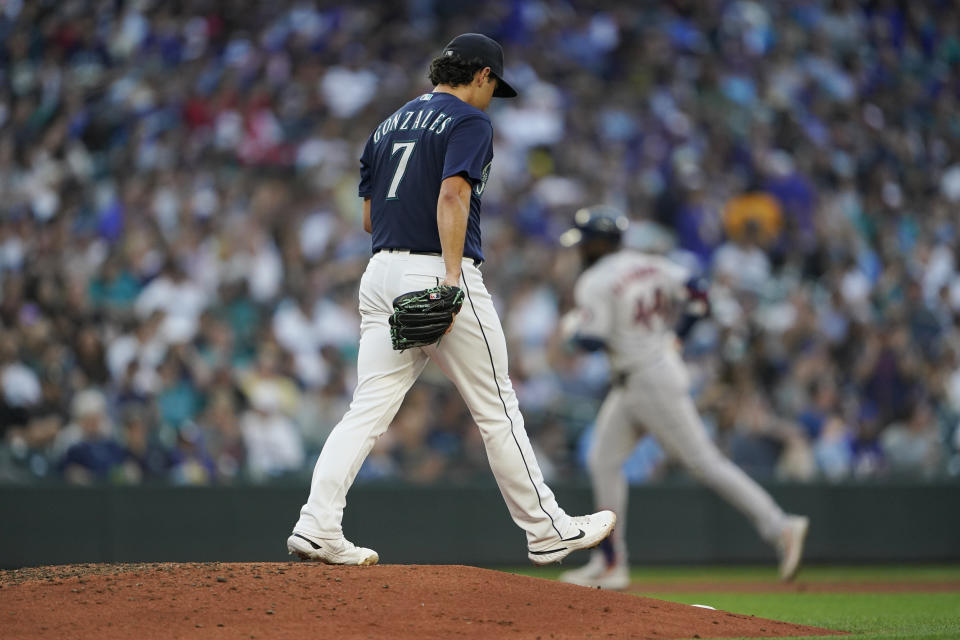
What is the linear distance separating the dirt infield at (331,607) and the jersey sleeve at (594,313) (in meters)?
2.65

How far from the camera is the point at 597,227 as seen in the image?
7.63m

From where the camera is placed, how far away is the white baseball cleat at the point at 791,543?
23.8ft

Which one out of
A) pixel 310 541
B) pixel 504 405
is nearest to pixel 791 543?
pixel 504 405

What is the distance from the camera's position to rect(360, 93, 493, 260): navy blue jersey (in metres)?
4.66

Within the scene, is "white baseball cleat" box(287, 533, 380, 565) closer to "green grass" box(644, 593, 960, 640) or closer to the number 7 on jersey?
the number 7 on jersey

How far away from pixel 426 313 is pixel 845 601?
3630mm

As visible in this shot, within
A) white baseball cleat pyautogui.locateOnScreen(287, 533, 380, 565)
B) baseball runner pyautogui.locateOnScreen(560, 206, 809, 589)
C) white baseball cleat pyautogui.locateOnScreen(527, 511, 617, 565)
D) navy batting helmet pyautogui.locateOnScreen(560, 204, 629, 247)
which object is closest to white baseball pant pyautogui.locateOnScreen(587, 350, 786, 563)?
baseball runner pyautogui.locateOnScreen(560, 206, 809, 589)

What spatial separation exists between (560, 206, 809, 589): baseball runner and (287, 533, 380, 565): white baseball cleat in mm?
2683

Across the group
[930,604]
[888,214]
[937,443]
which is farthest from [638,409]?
[888,214]

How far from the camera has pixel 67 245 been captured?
37.6 ft

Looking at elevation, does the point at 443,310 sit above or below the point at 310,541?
above

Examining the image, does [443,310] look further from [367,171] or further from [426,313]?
[367,171]

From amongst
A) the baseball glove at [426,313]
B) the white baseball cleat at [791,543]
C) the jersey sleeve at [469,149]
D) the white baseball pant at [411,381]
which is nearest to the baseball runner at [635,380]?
the white baseball cleat at [791,543]

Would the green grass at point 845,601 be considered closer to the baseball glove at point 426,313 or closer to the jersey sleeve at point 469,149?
the baseball glove at point 426,313
